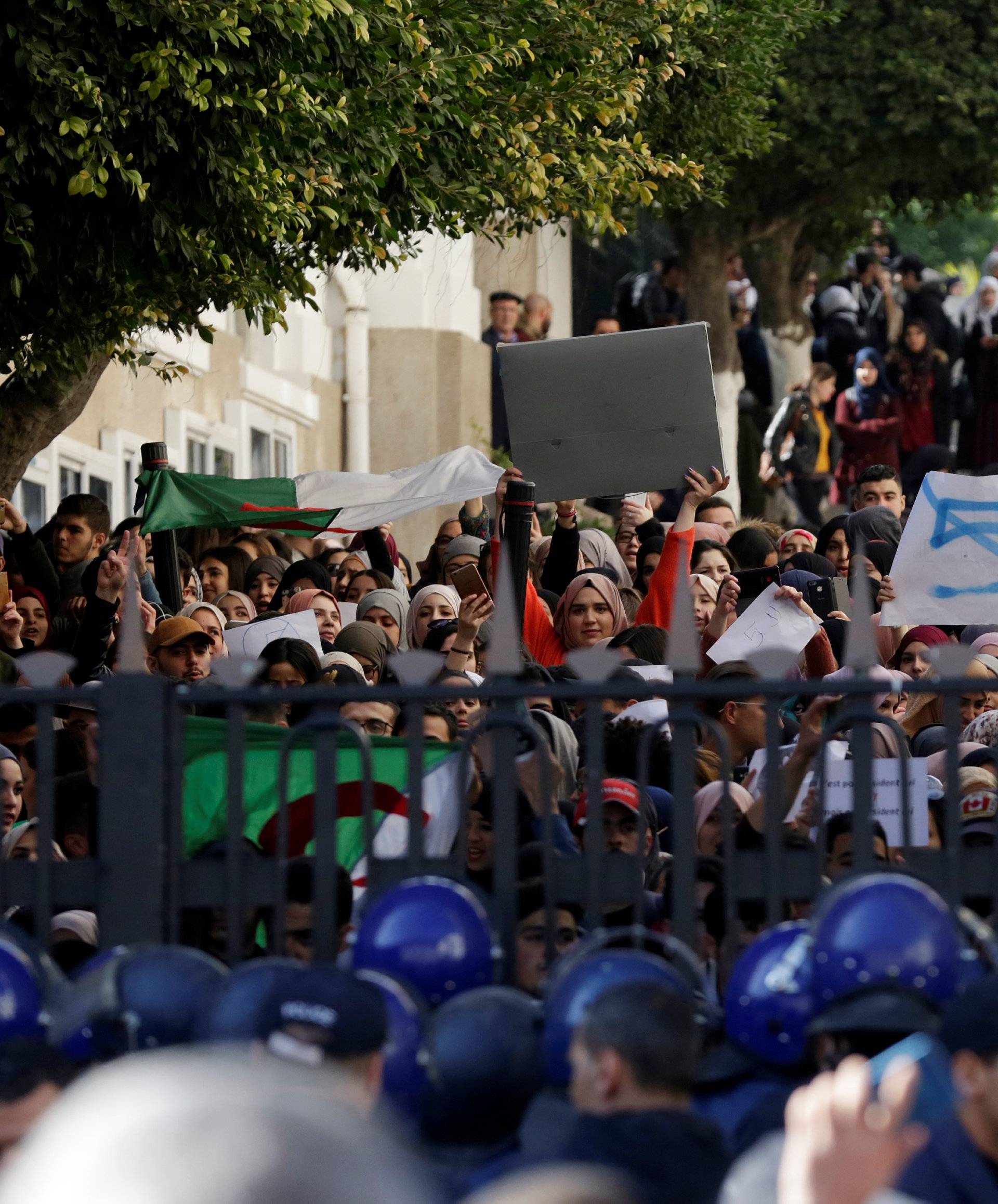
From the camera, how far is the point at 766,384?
22.6 metres

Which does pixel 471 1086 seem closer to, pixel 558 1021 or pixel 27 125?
pixel 558 1021

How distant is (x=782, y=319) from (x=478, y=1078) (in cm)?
1953

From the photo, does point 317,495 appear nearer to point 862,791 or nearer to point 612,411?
point 612,411

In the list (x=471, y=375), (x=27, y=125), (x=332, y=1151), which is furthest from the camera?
(x=471, y=375)

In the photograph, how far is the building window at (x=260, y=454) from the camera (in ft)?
66.3

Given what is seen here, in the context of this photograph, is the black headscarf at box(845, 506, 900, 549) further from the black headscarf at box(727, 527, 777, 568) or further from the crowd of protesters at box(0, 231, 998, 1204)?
the crowd of protesters at box(0, 231, 998, 1204)

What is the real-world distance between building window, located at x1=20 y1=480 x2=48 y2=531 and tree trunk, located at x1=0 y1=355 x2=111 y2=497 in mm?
4932

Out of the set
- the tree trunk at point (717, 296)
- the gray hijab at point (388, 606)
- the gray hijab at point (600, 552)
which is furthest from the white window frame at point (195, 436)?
the gray hijab at point (388, 606)

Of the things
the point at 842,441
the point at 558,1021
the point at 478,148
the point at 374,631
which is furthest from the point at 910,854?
the point at 842,441

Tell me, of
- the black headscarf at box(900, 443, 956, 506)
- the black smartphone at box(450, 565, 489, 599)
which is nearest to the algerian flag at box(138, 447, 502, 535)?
the black smartphone at box(450, 565, 489, 599)

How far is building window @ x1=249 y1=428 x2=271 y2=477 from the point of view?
20.2 m

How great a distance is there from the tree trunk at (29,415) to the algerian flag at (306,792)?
5419 millimetres

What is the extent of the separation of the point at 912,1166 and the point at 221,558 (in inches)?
316

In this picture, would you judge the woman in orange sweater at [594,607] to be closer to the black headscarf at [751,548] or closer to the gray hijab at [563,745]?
the black headscarf at [751,548]
